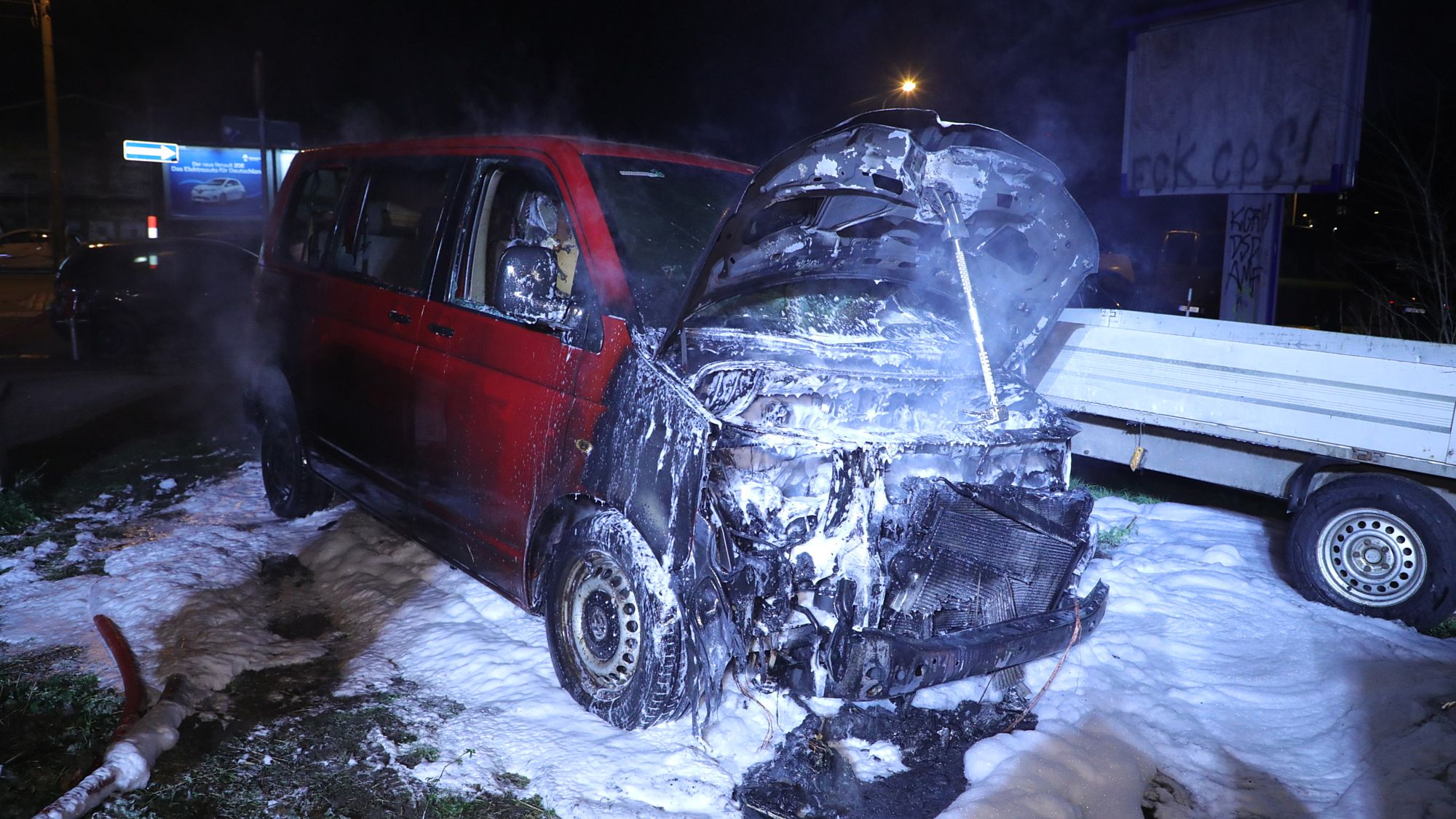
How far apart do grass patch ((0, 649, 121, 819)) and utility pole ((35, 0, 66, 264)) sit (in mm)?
26880

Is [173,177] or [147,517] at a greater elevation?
[173,177]

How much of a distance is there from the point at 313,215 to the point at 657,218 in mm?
2672

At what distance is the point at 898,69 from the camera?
19.5m

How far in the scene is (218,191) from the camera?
25.7 meters

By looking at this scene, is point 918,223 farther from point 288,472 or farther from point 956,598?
point 288,472

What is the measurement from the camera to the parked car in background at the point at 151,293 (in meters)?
12.9

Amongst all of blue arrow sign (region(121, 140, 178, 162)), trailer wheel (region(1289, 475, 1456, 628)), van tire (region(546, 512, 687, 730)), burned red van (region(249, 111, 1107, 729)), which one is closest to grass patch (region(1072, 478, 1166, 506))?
trailer wheel (region(1289, 475, 1456, 628))

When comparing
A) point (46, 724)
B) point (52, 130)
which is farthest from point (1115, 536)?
point (52, 130)

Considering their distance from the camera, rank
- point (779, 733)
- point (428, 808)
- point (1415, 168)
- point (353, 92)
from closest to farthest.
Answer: point (428, 808) < point (779, 733) < point (1415, 168) < point (353, 92)

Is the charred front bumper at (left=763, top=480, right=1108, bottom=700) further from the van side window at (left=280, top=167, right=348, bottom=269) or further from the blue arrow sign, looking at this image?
the blue arrow sign

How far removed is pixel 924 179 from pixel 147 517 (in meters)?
5.19

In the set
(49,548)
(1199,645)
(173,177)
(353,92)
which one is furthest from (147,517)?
(353,92)

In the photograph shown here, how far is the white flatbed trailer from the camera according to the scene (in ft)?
14.5

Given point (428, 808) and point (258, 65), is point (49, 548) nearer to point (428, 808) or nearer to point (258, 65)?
point (428, 808)
